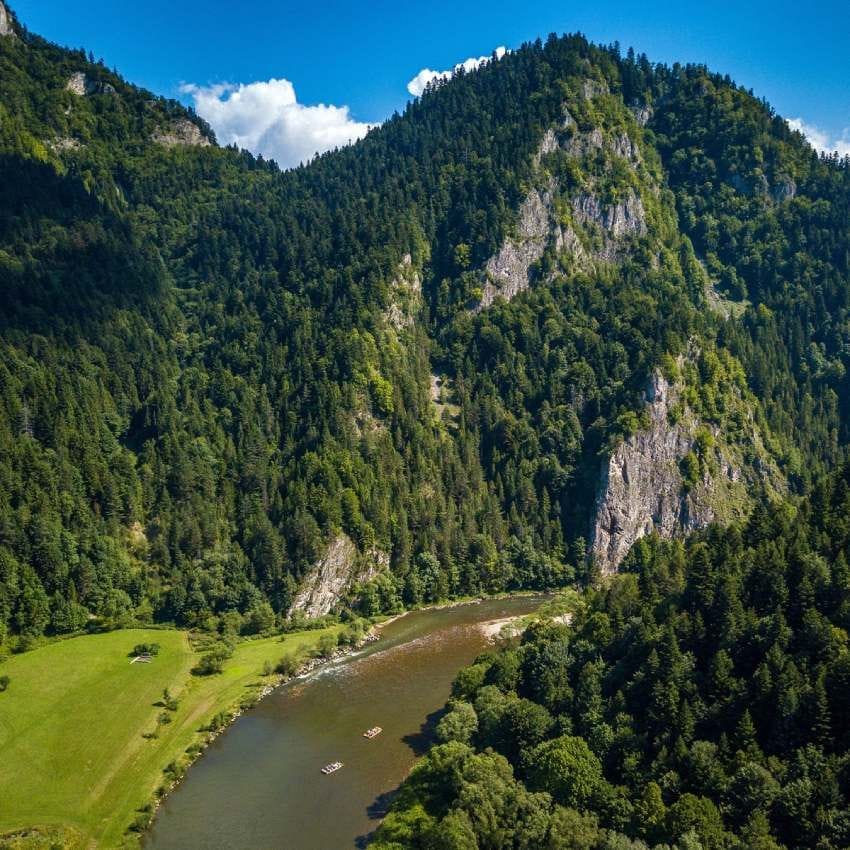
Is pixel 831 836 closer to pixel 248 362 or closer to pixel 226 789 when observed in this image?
pixel 226 789

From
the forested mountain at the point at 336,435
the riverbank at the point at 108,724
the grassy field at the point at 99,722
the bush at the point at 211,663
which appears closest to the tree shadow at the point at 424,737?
the riverbank at the point at 108,724

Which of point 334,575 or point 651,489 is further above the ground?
point 651,489

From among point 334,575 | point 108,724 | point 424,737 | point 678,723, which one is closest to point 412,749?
point 424,737

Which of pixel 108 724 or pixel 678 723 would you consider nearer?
pixel 678 723

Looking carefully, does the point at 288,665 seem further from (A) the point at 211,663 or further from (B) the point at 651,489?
(B) the point at 651,489

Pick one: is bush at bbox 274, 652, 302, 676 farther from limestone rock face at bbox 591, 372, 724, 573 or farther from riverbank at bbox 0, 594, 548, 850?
limestone rock face at bbox 591, 372, 724, 573

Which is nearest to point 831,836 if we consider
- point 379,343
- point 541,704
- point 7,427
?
point 541,704

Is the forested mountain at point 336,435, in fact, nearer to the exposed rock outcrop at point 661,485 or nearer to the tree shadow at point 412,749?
the exposed rock outcrop at point 661,485
